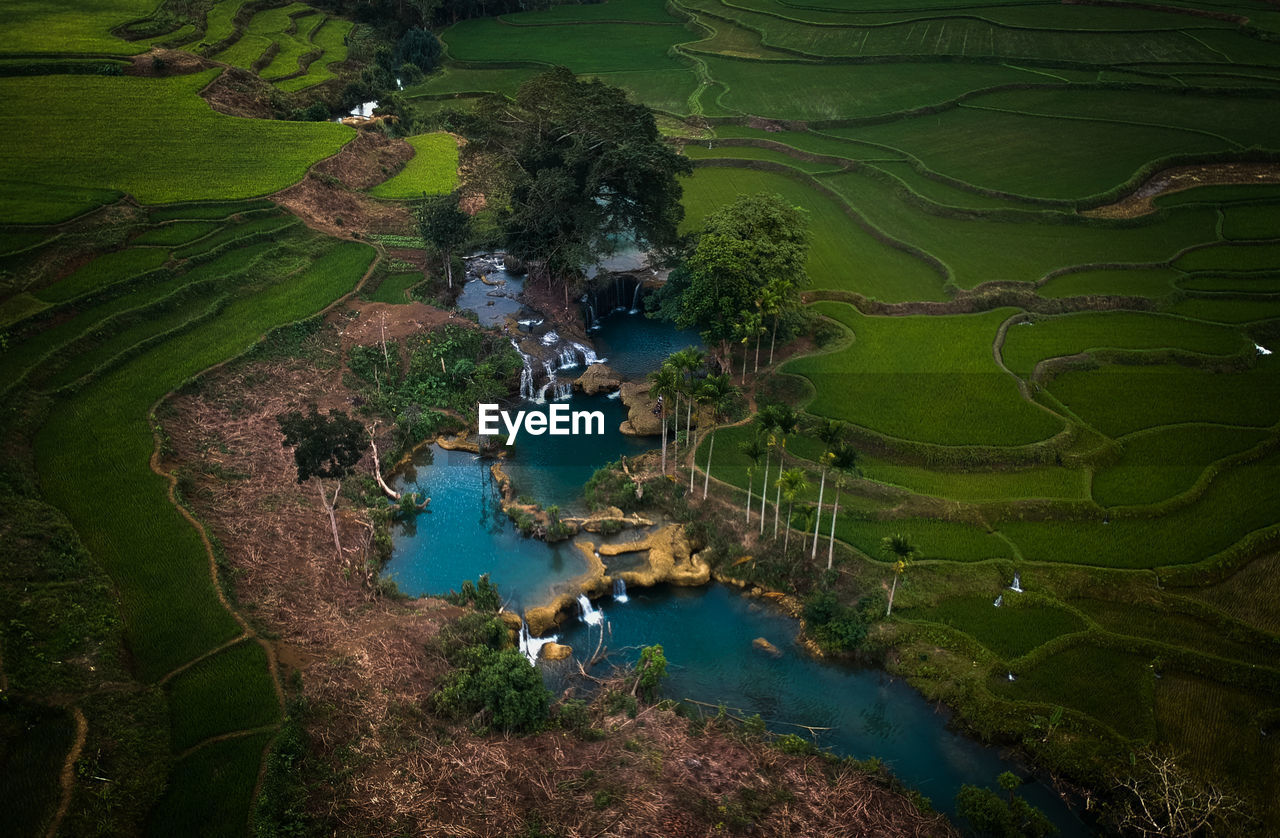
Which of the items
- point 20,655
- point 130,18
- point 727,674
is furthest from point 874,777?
point 130,18

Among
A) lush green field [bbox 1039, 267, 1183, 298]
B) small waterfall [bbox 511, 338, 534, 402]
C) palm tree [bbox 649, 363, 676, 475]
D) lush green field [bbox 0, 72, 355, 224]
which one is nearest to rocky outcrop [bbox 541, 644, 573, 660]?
palm tree [bbox 649, 363, 676, 475]

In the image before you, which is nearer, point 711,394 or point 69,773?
point 69,773

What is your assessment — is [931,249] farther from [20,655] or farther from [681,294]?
[20,655]

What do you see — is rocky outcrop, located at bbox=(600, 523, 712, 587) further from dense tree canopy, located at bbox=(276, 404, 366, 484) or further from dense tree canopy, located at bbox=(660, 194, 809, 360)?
dense tree canopy, located at bbox=(660, 194, 809, 360)

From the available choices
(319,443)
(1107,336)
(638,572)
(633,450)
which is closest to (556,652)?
(638,572)

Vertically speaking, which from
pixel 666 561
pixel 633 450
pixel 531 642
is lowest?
pixel 531 642

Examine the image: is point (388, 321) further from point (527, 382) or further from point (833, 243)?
point (833, 243)
